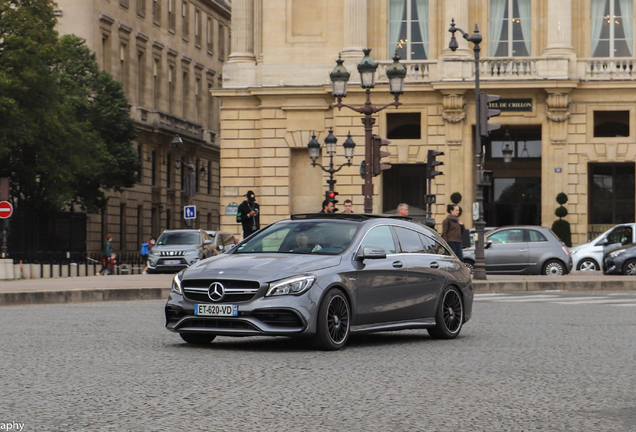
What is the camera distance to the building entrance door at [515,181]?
53031 mm

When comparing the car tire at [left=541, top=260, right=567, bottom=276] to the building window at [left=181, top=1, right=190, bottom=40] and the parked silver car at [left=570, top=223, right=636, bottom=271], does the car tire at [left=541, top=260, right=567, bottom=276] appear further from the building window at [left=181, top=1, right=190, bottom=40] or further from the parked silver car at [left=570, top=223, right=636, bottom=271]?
the building window at [left=181, top=1, right=190, bottom=40]

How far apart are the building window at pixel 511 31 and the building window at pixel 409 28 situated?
9.04 ft

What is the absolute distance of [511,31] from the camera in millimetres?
50406

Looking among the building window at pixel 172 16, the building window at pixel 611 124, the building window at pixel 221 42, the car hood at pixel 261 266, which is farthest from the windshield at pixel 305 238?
the building window at pixel 221 42

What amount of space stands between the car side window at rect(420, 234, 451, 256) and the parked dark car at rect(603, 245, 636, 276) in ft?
64.8

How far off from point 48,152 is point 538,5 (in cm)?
2111

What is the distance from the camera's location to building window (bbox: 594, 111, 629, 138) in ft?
162

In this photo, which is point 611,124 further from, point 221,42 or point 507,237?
point 221,42

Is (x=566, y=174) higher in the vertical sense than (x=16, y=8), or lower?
lower

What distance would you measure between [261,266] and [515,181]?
140ft

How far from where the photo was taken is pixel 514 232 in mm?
34812

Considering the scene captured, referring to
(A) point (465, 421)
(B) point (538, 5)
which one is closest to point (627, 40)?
(B) point (538, 5)

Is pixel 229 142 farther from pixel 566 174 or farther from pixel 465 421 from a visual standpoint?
pixel 465 421

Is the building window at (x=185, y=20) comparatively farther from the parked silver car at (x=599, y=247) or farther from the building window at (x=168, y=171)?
the parked silver car at (x=599, y=247)
